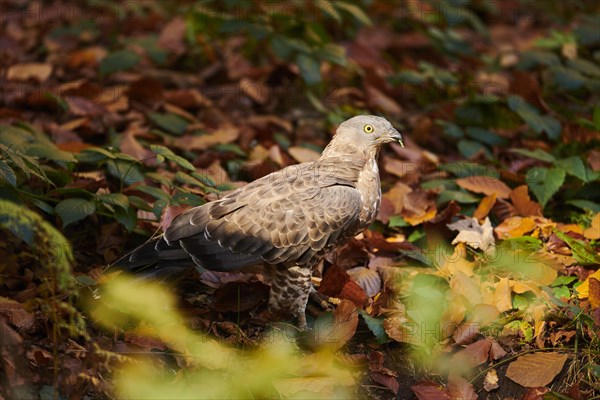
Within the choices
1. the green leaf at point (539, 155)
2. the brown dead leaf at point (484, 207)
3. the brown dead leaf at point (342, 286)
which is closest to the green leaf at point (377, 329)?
the brown dead leaf at point (342, 286)

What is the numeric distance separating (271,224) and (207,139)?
2.17 m

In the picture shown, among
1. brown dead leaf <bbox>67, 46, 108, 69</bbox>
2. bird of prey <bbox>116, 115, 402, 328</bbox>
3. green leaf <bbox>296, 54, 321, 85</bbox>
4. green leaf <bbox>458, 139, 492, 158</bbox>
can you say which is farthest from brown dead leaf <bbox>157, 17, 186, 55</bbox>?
bird of prey <bbox>116, 115, 402, 328</bbox>

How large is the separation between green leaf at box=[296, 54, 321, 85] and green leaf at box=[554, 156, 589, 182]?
89.3 inches

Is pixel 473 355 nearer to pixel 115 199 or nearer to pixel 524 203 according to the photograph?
pixel 524 203

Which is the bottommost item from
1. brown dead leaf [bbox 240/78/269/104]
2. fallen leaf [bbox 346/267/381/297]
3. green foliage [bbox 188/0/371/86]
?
fallen leaf [bbox 346/267/381/297]

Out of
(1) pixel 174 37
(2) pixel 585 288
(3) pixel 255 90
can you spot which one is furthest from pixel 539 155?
(1) pixel 174 37

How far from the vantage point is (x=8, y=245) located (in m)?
5.16

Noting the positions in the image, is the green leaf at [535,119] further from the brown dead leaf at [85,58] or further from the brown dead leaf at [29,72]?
the brown dead leaf at [29,72]

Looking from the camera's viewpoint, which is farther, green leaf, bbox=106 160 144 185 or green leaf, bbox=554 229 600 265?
green leaf, bbox=106 160 144 185

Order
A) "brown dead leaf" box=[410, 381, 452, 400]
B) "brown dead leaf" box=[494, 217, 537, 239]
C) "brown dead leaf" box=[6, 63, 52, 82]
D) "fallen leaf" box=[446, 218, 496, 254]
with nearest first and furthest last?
"brown dead leaf" box=[410, 381, 452, 400]
"fallen leaf" box=[446, 218, 496, 254]
"brown dead leaf" box=[494, 217, 537, 239]
"brown dead leaf" box=[6, 63, 52, 82]

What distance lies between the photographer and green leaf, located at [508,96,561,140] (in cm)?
673

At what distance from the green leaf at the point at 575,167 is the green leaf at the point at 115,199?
312cm

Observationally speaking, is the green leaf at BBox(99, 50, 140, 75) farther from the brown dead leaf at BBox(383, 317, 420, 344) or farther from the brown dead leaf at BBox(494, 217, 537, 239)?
the brown dead leaf at BBox(383, 317, 420, 344)

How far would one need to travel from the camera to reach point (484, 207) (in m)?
5.69
